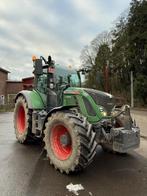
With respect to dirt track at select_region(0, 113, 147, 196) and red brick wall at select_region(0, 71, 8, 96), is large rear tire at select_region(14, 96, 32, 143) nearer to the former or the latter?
dirt track at select_region(0, 113, 147, 196)

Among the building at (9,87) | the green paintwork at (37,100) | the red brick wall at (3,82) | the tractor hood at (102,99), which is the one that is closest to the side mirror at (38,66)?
the green paintwork at (37,100)

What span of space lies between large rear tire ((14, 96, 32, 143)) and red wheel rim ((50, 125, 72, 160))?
1704 millimetres

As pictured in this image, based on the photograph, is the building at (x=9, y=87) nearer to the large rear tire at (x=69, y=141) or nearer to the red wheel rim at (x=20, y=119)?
the red wheel rim at (x=20, y=119)

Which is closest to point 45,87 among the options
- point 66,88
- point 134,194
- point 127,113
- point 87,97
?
point 66,88

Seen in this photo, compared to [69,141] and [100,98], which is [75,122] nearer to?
[69,141]

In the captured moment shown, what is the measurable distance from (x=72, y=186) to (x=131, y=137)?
1608 millimetres

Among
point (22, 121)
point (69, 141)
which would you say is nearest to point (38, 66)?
point (69, 141)

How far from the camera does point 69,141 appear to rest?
5422 mm

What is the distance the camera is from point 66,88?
21.4ft

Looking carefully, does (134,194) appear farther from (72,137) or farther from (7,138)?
(7,138)

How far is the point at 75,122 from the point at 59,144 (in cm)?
92

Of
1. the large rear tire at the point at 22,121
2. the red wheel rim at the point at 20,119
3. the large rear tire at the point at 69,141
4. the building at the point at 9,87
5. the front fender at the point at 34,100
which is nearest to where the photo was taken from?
the large rear tire at the point at 69,141

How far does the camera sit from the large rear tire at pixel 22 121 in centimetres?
726

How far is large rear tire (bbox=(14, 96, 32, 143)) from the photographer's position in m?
7.26
